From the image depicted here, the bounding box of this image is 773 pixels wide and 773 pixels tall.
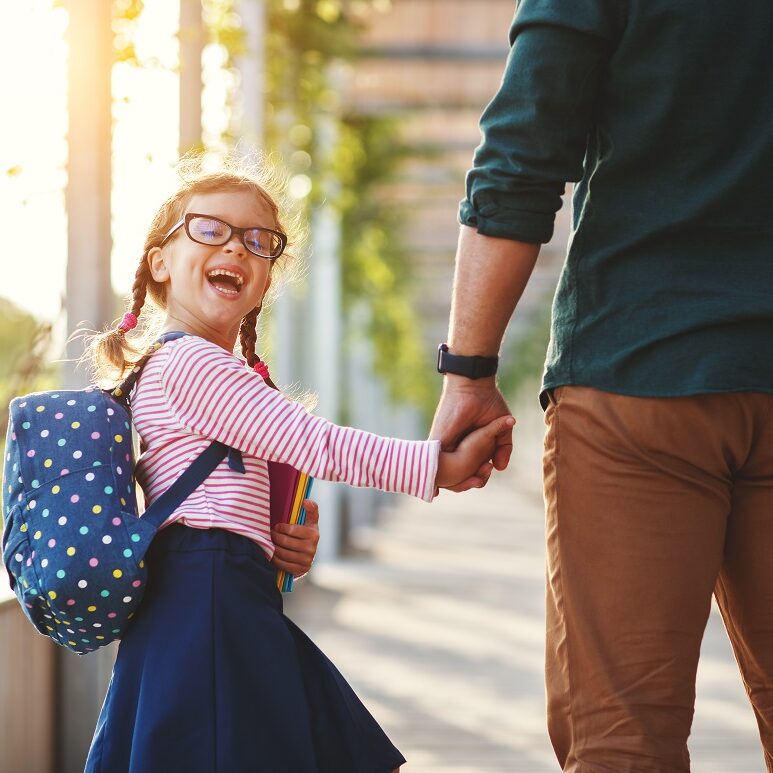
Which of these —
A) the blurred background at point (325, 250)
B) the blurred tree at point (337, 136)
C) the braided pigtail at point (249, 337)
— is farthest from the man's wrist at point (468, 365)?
the blurred tree at point (337, 136)

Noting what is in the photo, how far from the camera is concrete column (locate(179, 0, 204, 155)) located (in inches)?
149

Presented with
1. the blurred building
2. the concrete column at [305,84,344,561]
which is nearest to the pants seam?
the blurred building

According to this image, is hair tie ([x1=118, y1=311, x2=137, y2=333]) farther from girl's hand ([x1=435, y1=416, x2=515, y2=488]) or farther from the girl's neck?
girl's hand ([x1=435, y1=416, x2=515, y2=488])

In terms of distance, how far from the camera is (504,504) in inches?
643

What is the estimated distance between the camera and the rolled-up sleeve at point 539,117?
62.0 inches

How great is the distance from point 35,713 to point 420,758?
110cm

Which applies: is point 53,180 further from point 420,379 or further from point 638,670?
point 420,379

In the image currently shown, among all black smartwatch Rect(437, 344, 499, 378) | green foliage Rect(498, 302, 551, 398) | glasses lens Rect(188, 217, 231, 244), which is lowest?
green foliage Rect(498, 302, 551, 398)

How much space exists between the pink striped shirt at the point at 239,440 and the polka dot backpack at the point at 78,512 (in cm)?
3

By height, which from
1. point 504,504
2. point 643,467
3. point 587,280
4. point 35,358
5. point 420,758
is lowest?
point 504,504

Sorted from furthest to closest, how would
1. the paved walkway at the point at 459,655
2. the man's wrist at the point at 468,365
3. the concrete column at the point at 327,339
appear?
1. the concrete column at the point at 327,339
2. the paved walkway at the point at 459,655
3. the man's wrist at the point at 468,365

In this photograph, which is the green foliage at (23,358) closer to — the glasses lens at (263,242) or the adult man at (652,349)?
the glasses lens at (263,242)

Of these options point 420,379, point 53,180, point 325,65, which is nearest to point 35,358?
point 53,180

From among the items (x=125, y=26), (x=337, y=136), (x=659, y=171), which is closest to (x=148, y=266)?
(x=659, y=171)
